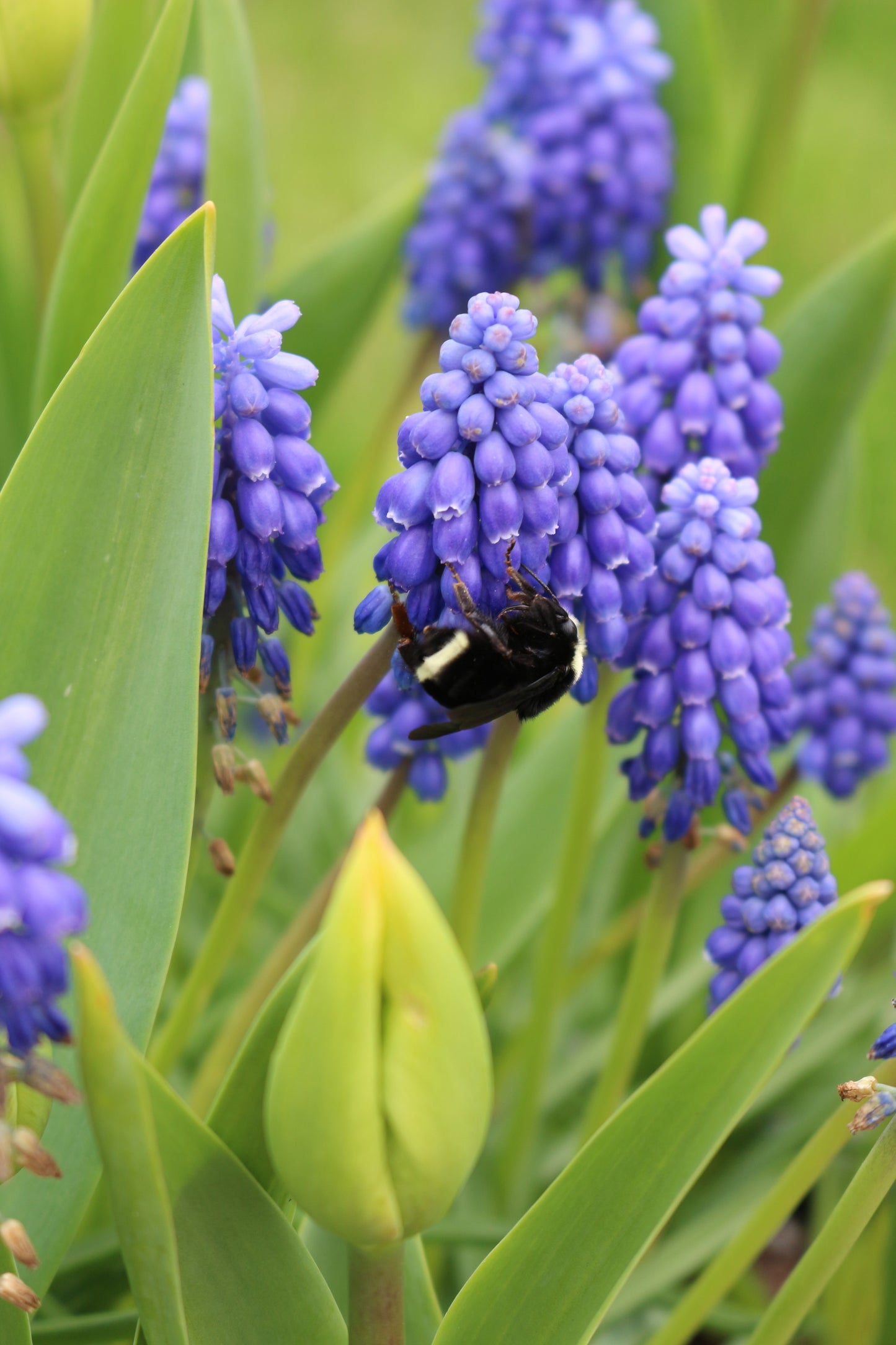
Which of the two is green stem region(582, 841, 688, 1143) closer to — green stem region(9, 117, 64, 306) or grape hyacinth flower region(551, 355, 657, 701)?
grape hyacinth flower region(551, 355, 657, 701)

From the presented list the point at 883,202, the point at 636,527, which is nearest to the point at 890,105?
the point at 883,202

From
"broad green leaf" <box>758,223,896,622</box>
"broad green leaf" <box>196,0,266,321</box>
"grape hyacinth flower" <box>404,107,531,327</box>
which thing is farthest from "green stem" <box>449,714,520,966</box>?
"grape hyacinth flower" <box>404,107,531,327</box>

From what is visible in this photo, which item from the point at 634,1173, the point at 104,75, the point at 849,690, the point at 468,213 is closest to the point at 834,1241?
the point at 634,1173

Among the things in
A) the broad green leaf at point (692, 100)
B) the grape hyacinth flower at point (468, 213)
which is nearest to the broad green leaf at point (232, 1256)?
the grape hyacinth flower at point (468, 213)

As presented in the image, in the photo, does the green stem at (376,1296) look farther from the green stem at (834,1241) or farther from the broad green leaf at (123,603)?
the green stem at (834,1241)

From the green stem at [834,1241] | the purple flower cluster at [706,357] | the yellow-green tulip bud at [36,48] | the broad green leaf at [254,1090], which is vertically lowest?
the green stem at [834,1241]

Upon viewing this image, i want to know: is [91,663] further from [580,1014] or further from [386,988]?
[580,1014]

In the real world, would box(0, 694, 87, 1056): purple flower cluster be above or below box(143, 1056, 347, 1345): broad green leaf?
above
